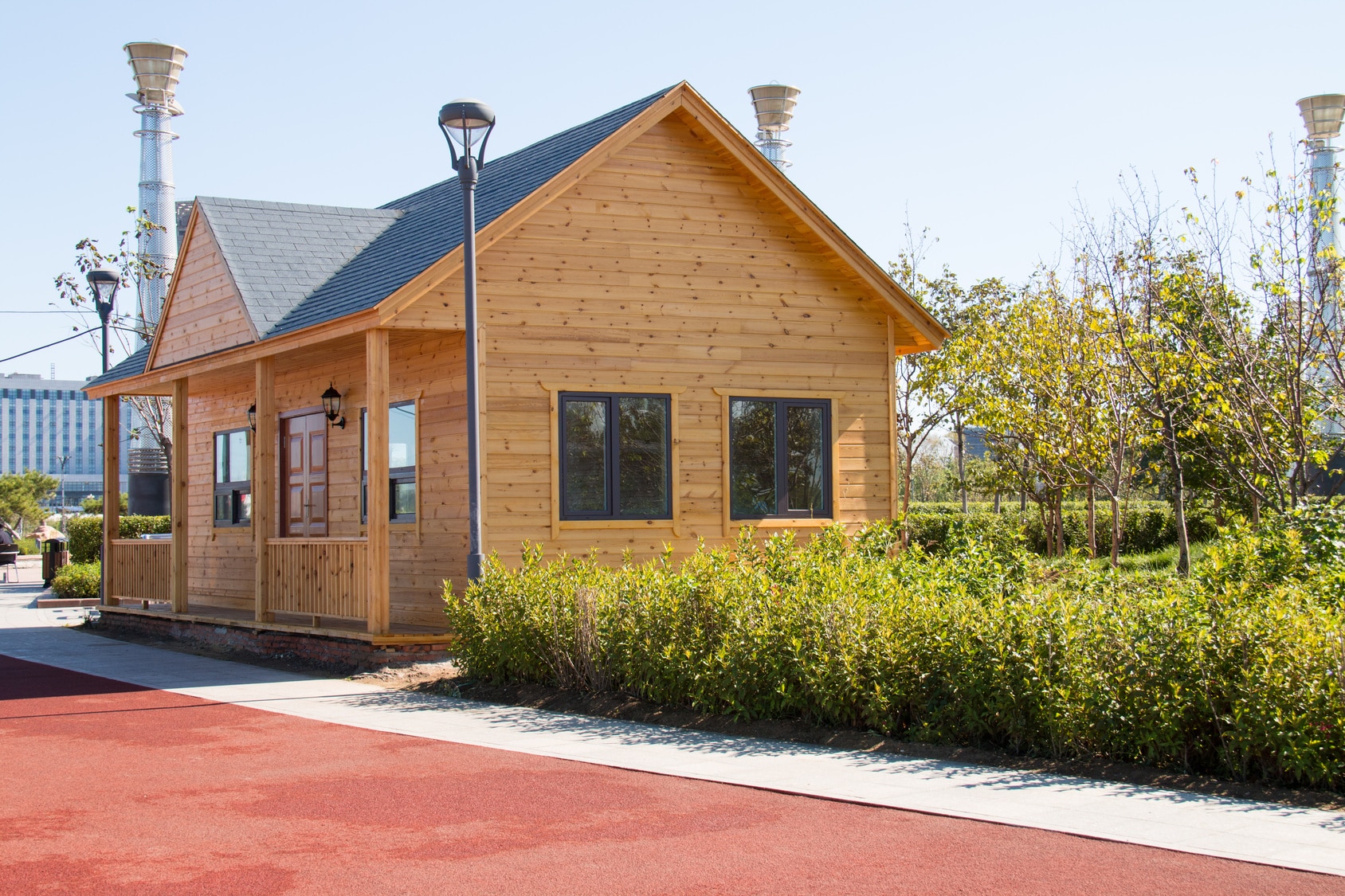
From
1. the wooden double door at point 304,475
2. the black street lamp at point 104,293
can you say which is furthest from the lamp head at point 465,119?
the black street lamp at point 104,293

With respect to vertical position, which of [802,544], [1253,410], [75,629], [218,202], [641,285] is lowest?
[75,629]

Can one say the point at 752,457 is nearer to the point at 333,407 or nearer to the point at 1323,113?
the point at 333,407

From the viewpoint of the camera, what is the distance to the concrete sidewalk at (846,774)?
6445 millimetres

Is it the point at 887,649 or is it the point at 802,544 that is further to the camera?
the point at 802,544

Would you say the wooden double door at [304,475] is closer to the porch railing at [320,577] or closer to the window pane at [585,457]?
the porch railing at [320,577]

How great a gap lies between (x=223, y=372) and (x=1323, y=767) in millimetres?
14877

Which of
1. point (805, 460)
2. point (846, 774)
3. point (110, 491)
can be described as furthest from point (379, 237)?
point (846, 774)

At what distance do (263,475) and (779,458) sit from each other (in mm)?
6236

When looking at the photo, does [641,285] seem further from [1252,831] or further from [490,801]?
[1252,831]

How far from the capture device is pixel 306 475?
18.2m

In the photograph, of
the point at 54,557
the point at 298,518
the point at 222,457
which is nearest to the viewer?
the point at 298,518

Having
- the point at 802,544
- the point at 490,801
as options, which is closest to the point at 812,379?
the point at 802,544

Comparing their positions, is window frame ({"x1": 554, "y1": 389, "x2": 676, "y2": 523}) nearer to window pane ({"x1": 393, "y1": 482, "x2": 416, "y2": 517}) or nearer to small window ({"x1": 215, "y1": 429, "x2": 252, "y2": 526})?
window pane ({"x1": 393, "y1": 482, "x2": 416, "y2": 517})

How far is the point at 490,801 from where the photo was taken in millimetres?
7418
